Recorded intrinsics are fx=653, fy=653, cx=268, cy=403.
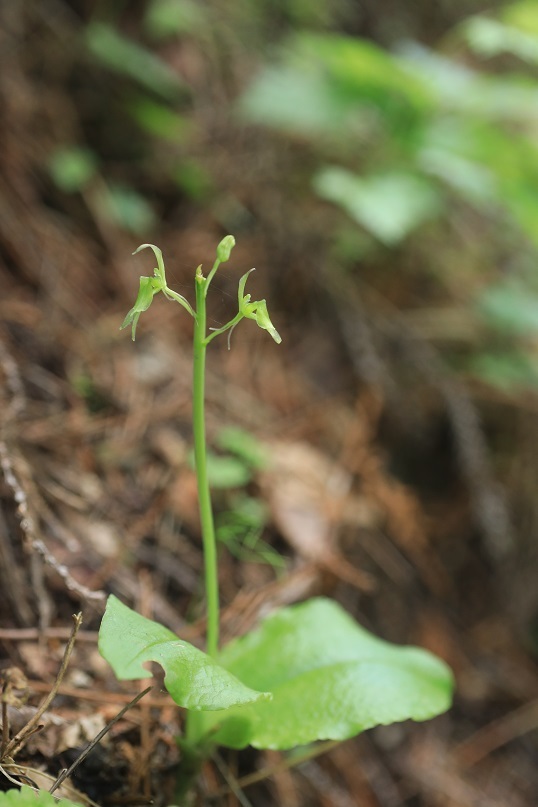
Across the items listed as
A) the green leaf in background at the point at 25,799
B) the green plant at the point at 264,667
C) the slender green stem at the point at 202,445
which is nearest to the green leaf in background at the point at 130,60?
the green plant at the point at 264,667

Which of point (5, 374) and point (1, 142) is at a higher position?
point (1, 142)

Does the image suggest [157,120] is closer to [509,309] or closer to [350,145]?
[350,145]

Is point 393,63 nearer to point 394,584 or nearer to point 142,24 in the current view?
point 142,24

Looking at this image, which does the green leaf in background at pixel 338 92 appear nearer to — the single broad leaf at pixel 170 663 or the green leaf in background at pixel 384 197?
the green leaf in background at pixel 384 197

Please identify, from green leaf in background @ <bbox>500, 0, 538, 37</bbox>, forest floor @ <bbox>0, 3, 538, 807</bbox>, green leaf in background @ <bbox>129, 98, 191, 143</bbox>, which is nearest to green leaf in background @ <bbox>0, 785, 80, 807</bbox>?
forest floor @ <bbox>0, 3, 538, 807</bbox>

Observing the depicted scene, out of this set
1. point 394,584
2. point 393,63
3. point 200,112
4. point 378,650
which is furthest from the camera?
point 200,112

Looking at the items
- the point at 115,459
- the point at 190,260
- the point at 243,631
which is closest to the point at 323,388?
the point at 190,260
